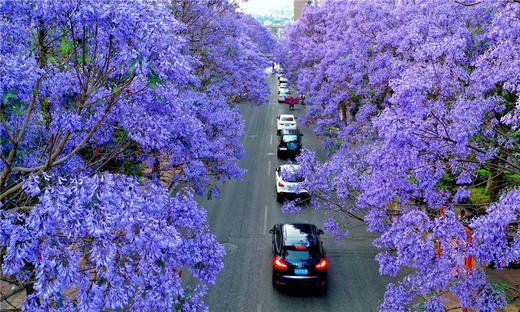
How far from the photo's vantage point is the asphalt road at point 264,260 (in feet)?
37.9

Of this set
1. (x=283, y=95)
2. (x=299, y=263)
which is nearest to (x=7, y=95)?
(x=299, y=263)

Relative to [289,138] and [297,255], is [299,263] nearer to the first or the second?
[297,255]

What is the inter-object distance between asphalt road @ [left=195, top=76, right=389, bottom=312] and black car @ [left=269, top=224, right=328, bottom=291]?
56 cm

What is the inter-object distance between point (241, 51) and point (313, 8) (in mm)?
12921

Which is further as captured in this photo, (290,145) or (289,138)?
(289,138)

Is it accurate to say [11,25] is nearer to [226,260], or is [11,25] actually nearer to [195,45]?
[226,260]

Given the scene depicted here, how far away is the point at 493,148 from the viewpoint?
7.52 metres

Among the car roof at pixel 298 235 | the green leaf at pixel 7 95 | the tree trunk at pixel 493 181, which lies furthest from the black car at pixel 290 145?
the green leaf at pixel 7 95

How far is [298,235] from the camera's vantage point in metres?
12.5

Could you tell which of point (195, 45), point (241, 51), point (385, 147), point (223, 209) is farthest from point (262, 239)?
point (241, 51)

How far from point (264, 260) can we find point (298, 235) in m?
2.10

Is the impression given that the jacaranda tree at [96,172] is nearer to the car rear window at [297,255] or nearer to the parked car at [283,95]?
the car rear window at [297,255]

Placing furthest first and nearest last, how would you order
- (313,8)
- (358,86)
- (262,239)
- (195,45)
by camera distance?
(313,8)
(195,45)
(358,86)
(262,239)

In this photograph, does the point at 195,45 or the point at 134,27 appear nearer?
the point at 134,27
